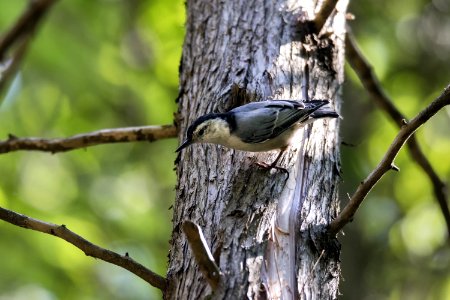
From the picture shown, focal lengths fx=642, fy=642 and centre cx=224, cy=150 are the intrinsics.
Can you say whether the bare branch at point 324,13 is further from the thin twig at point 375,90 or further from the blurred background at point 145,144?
the blurred background at point 145,144

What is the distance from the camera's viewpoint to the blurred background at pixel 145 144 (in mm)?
5648

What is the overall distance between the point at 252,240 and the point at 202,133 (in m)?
0.71

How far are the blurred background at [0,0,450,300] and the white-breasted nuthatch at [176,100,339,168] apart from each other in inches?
89.1

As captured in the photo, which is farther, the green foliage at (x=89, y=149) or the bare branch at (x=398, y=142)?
the green foliage at (x=89, y=149)

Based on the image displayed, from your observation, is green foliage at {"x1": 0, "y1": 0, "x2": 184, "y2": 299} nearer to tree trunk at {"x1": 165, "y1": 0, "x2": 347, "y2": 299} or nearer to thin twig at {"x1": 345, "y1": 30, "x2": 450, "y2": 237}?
tree trunk at {"x1": 165, "y1": 0, "x2": 347, "y2": 299}

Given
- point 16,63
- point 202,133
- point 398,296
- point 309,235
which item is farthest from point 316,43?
point 398,296

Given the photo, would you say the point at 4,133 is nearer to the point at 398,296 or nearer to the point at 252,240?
the point at 252,240

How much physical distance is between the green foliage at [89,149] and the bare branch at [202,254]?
95.9 inches

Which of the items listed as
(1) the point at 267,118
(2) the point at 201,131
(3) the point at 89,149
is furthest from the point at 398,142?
(3) the point at 89,149

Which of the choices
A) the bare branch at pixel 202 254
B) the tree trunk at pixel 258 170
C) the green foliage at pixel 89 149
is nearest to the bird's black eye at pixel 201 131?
the tree trunk at pixel 258 170

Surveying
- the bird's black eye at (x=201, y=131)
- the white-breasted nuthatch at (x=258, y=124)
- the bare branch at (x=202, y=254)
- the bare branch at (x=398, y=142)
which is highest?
the white-breasted nuthatch at (x=258, y=124)

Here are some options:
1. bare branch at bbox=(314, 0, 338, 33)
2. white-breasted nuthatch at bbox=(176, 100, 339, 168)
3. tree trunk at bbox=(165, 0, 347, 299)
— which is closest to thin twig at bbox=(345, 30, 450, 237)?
tree trunk at bbox=(165, 0, 347, 299)

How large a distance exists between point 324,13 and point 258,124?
809mm

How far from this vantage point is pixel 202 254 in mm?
2344
